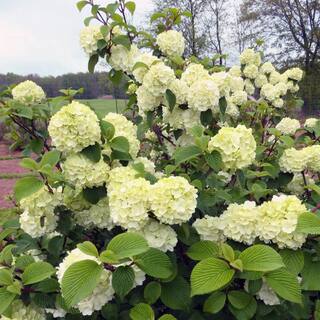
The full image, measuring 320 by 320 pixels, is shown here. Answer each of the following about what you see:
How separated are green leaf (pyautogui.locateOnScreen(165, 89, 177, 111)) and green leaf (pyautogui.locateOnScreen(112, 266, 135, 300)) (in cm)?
77

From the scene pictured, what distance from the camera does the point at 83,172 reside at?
1324 mm

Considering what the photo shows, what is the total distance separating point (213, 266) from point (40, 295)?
530mm

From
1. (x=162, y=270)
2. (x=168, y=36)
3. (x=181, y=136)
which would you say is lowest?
(x=162, y=270)

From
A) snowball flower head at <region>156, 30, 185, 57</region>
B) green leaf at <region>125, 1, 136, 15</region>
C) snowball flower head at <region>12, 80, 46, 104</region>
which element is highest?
green leaf at <region>125, 1, 136, 15</region>

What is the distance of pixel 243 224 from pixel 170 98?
637 mm

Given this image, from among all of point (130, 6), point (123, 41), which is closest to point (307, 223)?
point (123, 41)

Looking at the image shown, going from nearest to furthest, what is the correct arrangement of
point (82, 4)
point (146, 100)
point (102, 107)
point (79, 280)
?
point (79, 280) → point (146, 100) → point (82, 4) → point (102, 107)

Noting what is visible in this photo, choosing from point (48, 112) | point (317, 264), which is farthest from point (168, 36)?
point (317, 264)

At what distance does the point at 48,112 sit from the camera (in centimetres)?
181

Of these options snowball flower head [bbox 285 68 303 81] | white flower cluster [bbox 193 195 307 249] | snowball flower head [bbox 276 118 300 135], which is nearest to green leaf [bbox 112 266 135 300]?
white flower cluster [bbox 193 195 307 249]

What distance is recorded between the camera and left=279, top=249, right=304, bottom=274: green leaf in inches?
44.1

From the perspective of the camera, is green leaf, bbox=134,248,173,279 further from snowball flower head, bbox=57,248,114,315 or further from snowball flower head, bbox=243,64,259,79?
snowball flower head, bbox=243,64,259,79

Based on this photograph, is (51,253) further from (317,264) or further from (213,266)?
(317,264)

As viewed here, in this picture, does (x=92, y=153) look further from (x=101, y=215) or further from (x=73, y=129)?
→ (x=101, y=215)
